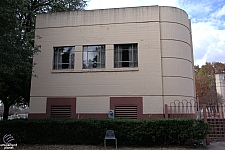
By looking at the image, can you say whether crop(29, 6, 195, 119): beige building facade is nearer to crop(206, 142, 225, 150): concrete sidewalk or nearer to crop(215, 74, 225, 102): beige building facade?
crop(206, 142, 225, 150): concrete sidewalk

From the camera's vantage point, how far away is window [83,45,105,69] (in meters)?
12.8

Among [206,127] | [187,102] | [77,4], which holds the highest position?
[77,4]

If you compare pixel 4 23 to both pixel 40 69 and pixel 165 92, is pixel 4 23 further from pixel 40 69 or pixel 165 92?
pixel 165 92

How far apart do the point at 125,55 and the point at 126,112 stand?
3.07m

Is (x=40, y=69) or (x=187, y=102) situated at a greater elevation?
(x=40, y=69)

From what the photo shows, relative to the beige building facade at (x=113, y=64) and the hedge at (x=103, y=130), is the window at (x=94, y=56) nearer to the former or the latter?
the beige building facade at (x=113, y=64)

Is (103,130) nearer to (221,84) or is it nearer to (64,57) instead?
(64,57)

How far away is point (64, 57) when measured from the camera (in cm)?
1323

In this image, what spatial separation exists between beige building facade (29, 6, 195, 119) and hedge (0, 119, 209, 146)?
173 cm

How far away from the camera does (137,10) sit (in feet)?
41.9

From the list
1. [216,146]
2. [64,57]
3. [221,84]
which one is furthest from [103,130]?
[221,84]

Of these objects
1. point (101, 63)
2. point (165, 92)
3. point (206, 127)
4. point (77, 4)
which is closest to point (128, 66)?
point (101, 63)

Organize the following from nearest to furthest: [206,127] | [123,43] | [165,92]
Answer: [206,127] < [165,92] < [123,43]

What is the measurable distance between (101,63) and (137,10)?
353 centimetres
